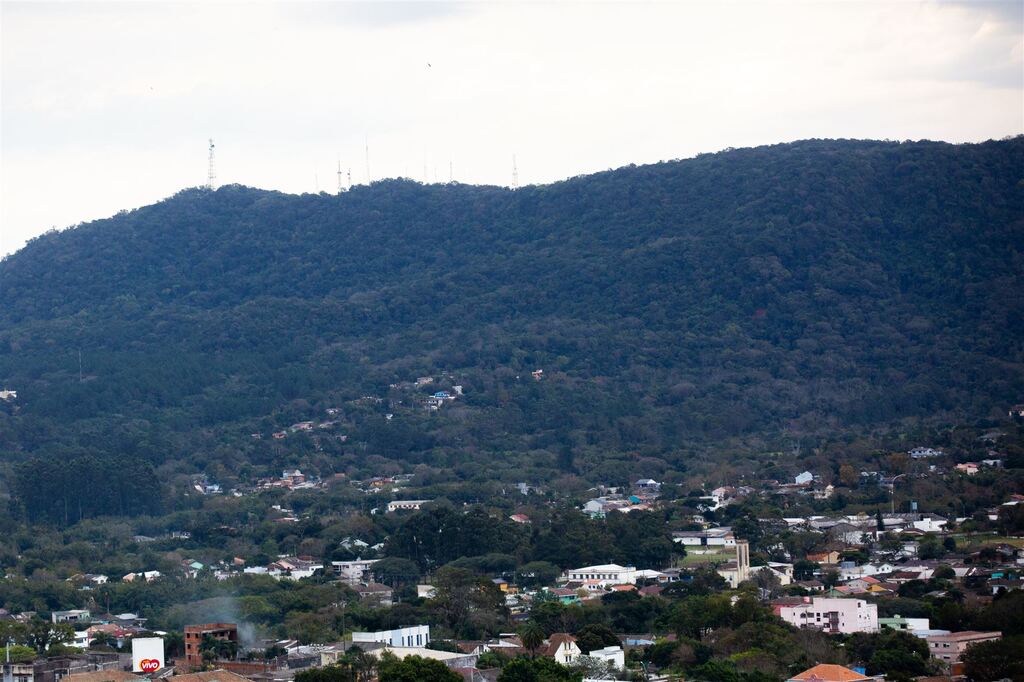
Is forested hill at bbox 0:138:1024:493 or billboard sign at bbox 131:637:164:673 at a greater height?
forested hill at bbox 0:138:1024:493

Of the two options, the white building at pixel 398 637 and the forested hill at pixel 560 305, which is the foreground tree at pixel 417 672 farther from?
the forested hill at pixel 560 305

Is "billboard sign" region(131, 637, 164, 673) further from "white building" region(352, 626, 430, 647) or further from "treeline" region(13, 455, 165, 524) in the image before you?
"treeline" region(13, 455, 165, 524)

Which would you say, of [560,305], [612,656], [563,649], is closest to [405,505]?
[563,649]

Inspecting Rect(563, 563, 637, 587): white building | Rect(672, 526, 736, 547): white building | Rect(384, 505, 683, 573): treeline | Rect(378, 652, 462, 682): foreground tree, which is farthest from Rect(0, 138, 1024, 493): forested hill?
Rect(378, 652, 462, 682): foreground tree

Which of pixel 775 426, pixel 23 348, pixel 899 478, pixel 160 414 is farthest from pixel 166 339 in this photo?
pixel 899 478

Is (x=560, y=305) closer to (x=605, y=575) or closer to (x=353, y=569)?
A: (x=353, y=569)

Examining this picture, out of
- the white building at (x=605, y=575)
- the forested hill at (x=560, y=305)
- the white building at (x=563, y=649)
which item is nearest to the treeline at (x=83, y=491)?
the forested hill at (x=560, y=305)
